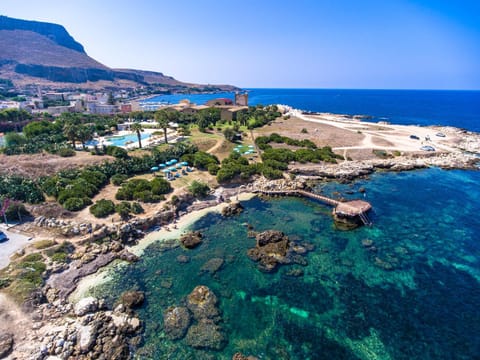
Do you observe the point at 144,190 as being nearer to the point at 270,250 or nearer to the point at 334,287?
the point at 270,250

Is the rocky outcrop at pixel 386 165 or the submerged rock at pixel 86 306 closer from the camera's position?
the submerged rock at pixel 86 306

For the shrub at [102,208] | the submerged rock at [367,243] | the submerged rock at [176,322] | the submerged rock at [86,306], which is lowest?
the submerged rock at [176,322]

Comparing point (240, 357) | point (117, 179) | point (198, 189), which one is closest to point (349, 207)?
point (198, 189)

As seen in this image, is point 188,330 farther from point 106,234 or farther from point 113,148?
point 113,148

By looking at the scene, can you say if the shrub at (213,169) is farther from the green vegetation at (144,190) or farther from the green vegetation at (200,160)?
the green vegetation at (144,190)

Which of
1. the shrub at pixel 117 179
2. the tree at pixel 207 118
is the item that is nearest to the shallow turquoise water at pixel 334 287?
the shrub at pixel 117 179

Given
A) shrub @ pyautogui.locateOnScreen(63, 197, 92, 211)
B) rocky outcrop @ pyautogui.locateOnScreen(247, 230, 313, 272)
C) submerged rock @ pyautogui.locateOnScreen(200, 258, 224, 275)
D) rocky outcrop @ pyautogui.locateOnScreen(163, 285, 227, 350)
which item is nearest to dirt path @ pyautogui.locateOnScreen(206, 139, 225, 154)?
shrub @ pyautogui.locateOnScreen(63, 197, 92, 211)
